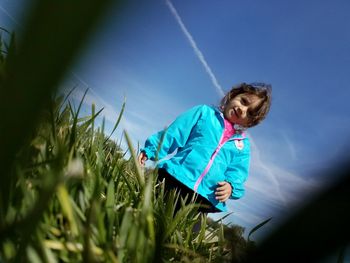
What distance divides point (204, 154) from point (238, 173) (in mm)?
271

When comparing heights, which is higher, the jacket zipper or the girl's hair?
the girl's hair

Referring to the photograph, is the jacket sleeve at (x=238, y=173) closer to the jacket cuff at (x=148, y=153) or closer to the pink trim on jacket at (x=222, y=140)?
the pink trim on jacket at (x=222, y=140)

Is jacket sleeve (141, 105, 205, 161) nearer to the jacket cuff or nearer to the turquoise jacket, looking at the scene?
the turquoise jacket

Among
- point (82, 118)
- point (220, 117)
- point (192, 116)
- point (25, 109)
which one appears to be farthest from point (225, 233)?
point (220, 117)

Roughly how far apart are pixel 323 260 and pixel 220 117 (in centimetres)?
237

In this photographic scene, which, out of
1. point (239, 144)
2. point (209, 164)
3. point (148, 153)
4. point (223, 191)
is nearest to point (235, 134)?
point (239, 144)

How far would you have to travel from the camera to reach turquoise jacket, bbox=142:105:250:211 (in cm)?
225

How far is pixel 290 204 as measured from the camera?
0.18 meters

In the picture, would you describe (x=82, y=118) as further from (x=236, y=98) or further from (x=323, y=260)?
(x=236, y=98)

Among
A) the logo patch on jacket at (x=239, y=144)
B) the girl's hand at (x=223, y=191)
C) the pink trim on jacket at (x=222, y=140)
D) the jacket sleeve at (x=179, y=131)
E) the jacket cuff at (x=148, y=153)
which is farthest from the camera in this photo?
the logo patch on jacket at (x=239, y=144)

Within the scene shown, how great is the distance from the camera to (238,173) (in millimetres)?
2383

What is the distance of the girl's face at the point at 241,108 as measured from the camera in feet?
8.36

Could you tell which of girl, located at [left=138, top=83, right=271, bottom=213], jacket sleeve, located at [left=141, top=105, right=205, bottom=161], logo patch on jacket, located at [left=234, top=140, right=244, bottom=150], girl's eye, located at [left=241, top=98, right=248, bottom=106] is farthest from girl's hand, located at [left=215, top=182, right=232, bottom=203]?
girl's eye, located at [left=241, top=98, right=248, bottom=106]

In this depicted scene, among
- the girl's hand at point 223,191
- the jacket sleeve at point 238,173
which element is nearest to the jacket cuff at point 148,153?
the girl's hand at point 223,191
